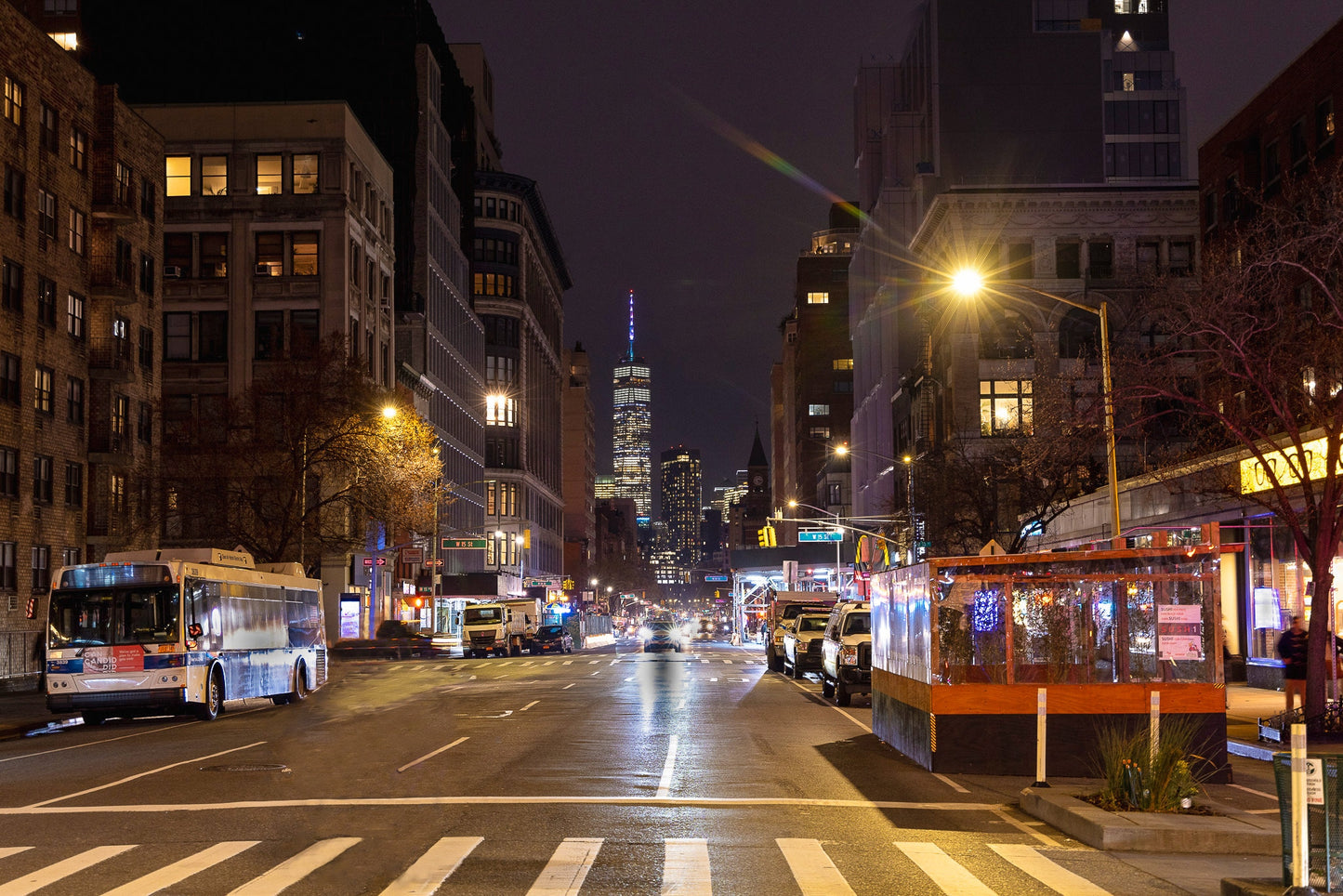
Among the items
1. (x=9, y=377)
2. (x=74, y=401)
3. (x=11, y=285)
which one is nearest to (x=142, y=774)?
(x=9, y=377)

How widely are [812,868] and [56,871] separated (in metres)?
6.08

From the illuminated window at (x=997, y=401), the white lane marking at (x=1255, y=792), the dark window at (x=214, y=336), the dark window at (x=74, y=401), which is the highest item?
the dark window at (x=214, y=336)

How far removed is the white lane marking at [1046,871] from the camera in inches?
430

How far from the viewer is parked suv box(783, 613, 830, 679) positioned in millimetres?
41719

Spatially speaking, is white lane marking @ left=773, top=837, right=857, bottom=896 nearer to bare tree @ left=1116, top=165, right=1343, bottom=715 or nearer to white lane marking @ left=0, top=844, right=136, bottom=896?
A: white lane marking @ left=0, top=844, right=136, bottom=896

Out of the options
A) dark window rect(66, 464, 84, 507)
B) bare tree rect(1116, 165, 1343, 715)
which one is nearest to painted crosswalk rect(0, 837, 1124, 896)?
bare tree rect(1116, 165, 1343, 715)

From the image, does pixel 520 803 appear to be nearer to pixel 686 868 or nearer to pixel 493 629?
pixel 686 868

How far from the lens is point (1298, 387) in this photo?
23.1m

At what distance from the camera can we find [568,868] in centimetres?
1143

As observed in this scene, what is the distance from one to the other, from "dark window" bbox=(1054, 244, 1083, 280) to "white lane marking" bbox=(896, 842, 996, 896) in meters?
64.2

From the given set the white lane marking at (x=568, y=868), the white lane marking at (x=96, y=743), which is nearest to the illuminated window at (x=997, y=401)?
the white lane marking at (x=96, y=743)

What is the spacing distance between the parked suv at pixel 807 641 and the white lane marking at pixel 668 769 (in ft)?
62.0

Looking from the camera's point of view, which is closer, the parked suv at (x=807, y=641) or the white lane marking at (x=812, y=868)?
the white lane marking at (x=812, y=868)

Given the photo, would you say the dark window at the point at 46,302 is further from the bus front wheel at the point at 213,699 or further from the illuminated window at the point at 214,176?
the illuminated window at the point at 214,176
